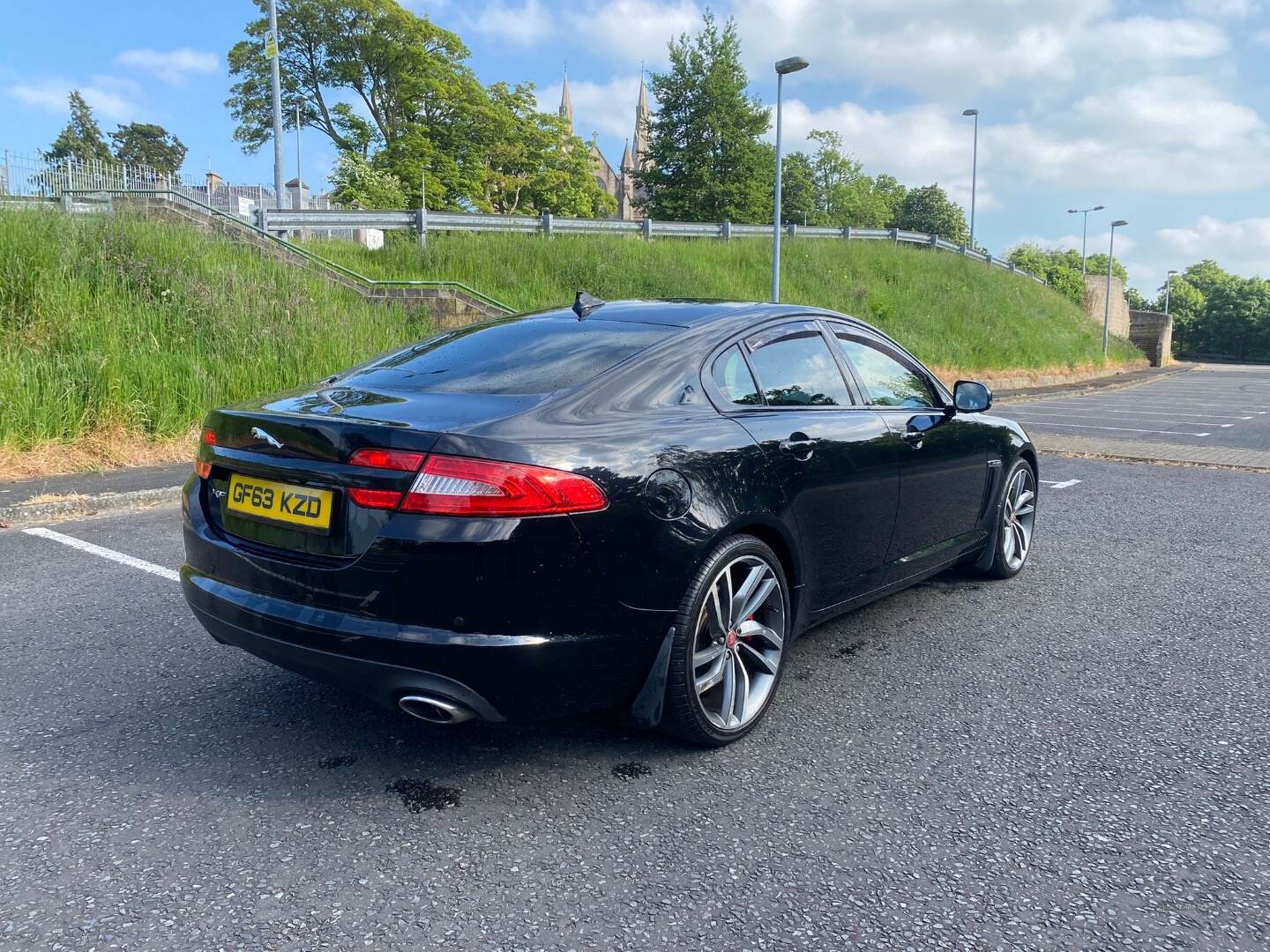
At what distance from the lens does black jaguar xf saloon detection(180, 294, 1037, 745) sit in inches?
99.0

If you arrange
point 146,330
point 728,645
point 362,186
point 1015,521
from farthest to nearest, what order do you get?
point 362,186 → point 146,330 → point 1015,521 → point 728,645

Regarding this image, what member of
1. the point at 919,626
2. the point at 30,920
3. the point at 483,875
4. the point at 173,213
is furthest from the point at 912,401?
the point at 173,213

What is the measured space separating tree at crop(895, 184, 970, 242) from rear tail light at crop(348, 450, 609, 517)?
92.8 metres

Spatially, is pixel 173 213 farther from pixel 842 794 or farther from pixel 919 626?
pixel 842 794

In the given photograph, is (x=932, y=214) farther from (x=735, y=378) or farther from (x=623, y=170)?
(x=735, y=378)

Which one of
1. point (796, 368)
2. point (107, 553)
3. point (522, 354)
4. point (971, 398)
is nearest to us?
point (522, 354)

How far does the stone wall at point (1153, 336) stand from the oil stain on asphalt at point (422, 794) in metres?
62.7

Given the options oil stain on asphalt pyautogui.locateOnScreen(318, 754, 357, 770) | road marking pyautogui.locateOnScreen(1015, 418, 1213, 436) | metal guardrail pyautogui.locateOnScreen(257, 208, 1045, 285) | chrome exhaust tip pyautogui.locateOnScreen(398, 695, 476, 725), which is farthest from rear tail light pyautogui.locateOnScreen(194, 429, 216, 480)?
metal guardrail pyautogui.locateOnScreen(257, 208, 1045, 285)

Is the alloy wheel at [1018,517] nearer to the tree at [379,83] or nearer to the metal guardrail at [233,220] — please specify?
the metal guardrail at [233,220]

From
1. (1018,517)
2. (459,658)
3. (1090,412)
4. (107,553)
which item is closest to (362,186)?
(1090,412)

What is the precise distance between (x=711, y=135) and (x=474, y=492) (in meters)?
43.4

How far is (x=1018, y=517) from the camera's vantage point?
5.32 m

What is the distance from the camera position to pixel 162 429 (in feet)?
29.1

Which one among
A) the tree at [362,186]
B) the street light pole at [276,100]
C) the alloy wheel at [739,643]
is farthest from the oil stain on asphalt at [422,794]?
the tree at [362,186]
